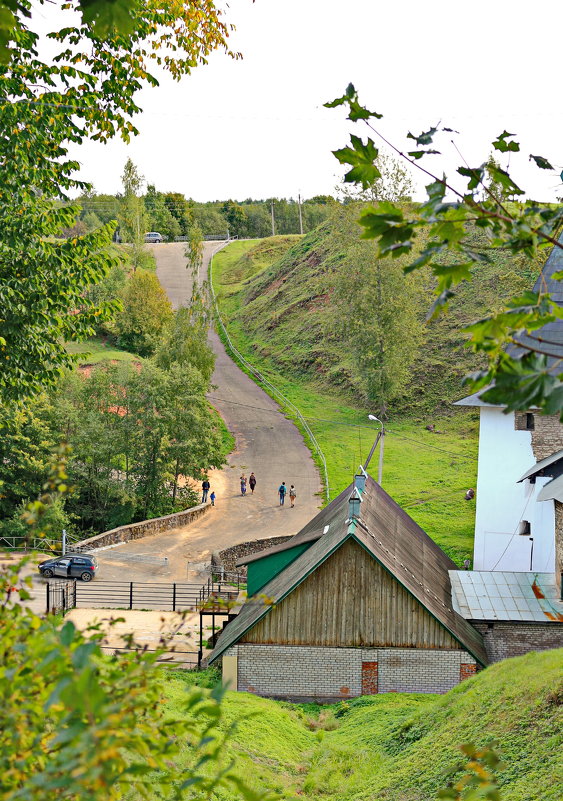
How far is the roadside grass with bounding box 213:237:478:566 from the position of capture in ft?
104

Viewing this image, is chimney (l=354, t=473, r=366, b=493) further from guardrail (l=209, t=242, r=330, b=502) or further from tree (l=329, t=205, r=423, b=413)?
tree (l=329, t=205, r=423, b=413)

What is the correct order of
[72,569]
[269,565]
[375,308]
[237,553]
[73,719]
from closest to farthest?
1. [73,719]
2. [269,565]
3. [72,569]
4. [237,553]
5. [375,308]

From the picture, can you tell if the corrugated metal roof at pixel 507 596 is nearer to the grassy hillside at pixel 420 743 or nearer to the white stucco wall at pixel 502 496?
the white stucco wall at pixel 502 496

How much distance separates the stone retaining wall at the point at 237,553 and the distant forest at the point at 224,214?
74854mm

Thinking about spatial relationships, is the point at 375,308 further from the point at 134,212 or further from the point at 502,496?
the point at 134,212

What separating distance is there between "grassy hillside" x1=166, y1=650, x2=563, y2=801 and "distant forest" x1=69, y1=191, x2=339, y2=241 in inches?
3562

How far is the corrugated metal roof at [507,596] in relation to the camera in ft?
A: 59.1

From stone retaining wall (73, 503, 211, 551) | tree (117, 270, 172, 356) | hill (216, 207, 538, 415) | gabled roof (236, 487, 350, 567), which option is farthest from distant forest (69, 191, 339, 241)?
gabled roof (236, 487, 350, 567)

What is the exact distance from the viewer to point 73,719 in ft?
8.94

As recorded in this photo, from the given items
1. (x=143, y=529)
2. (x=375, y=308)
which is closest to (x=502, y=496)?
(x=143, y=529)

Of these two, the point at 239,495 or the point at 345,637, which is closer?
the point at 345,637

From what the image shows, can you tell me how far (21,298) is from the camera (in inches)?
456

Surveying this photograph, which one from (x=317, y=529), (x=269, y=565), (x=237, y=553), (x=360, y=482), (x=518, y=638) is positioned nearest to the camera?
(x=518, y=638)

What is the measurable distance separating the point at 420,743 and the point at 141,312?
47.3 metres
